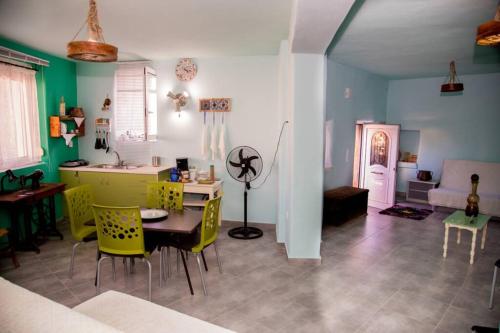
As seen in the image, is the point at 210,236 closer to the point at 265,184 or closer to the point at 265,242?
the point at 265,242

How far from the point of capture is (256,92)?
5234 millimetres

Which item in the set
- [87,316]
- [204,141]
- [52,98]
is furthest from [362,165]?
[87,316]

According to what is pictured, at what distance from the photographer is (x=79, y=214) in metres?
3.54

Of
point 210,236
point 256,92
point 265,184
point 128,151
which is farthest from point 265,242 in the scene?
point 128,151

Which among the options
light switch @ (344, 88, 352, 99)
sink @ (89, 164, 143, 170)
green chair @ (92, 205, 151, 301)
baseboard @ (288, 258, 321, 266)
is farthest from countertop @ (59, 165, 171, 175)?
light switch @ (344, 88, 352, 99)

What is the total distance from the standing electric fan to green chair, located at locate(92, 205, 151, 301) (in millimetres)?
2026

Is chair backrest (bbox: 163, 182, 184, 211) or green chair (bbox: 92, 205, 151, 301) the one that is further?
chair backrest (bbox: 163, 182, 184, 211)

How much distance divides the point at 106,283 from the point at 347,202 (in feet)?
12.5

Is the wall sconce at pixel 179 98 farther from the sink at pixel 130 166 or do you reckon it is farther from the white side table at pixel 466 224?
the white side table at pixel 466 224

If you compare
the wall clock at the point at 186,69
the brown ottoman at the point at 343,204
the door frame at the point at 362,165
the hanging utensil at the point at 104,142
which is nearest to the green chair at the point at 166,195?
the wall clock at the point at 186,69

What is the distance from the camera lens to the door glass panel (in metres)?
6.90

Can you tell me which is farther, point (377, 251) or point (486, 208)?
point (486, 208)

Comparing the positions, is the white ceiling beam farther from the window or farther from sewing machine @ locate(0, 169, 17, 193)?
sewing machine @ locate(0, 169, 17, 193)

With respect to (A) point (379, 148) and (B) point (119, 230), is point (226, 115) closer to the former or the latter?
(B) point (119, 230)
